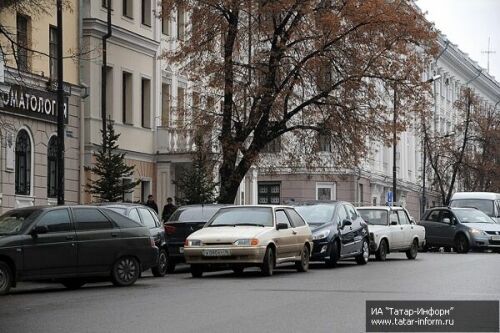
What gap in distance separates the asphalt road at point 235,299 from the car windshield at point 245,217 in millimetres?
1177

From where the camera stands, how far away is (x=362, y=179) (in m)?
61.1

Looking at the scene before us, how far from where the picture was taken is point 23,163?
99.9 ft

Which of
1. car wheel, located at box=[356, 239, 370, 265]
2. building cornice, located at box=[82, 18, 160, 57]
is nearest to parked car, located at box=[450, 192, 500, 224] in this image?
building cornice, located at box=[82, 18, 160, 57]

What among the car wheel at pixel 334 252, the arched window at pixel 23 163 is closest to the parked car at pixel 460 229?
the car wheel at pixel 334 252

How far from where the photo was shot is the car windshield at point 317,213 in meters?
24.7

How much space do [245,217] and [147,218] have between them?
7.96 feet

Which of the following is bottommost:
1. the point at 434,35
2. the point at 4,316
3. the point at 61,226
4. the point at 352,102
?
the point at 4,316

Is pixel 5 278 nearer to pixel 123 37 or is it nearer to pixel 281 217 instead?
pixel 281 217

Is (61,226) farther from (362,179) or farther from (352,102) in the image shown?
(362,179)

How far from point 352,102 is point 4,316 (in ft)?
72.1

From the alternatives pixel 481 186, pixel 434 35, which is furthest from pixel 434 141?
pixel 434 35

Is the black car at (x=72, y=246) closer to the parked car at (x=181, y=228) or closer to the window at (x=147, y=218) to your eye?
the window at (x=147, y=218)

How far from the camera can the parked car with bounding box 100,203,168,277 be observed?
21.4 meters

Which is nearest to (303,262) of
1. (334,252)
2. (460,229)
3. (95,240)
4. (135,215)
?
(334,252)
